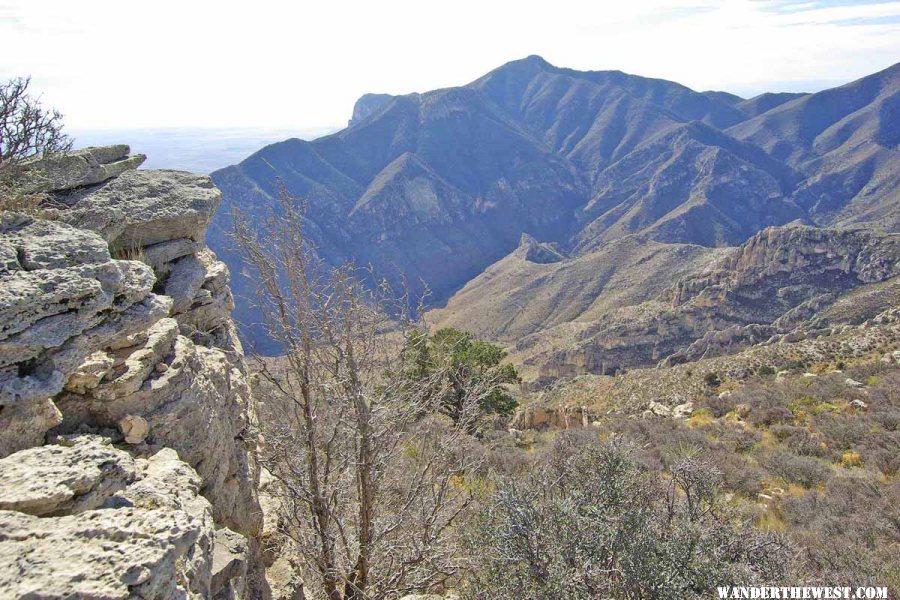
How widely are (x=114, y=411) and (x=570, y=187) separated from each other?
535 feet

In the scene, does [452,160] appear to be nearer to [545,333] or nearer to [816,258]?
[545,333]

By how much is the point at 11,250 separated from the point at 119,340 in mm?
1133

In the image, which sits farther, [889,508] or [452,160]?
[452,160]

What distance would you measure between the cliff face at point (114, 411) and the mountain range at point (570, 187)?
53600mm

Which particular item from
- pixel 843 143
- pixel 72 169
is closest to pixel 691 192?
pixel 843 143

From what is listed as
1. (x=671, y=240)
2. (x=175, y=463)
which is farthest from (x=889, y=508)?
(x=671, y=240)

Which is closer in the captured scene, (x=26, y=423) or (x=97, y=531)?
(x=97, y=531)

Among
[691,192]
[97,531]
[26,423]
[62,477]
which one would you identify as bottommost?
[691,192]

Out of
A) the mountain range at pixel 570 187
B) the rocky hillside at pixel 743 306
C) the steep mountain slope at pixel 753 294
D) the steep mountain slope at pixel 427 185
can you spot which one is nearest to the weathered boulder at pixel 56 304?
the rocky hillside at pixel 743 306

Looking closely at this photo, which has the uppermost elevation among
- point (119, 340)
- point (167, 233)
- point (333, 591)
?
point (167, 233)

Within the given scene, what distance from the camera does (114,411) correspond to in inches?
172

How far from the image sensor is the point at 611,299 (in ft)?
222

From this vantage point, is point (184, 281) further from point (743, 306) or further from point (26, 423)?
point (743, 306)

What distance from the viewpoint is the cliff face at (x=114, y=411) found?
291cm
